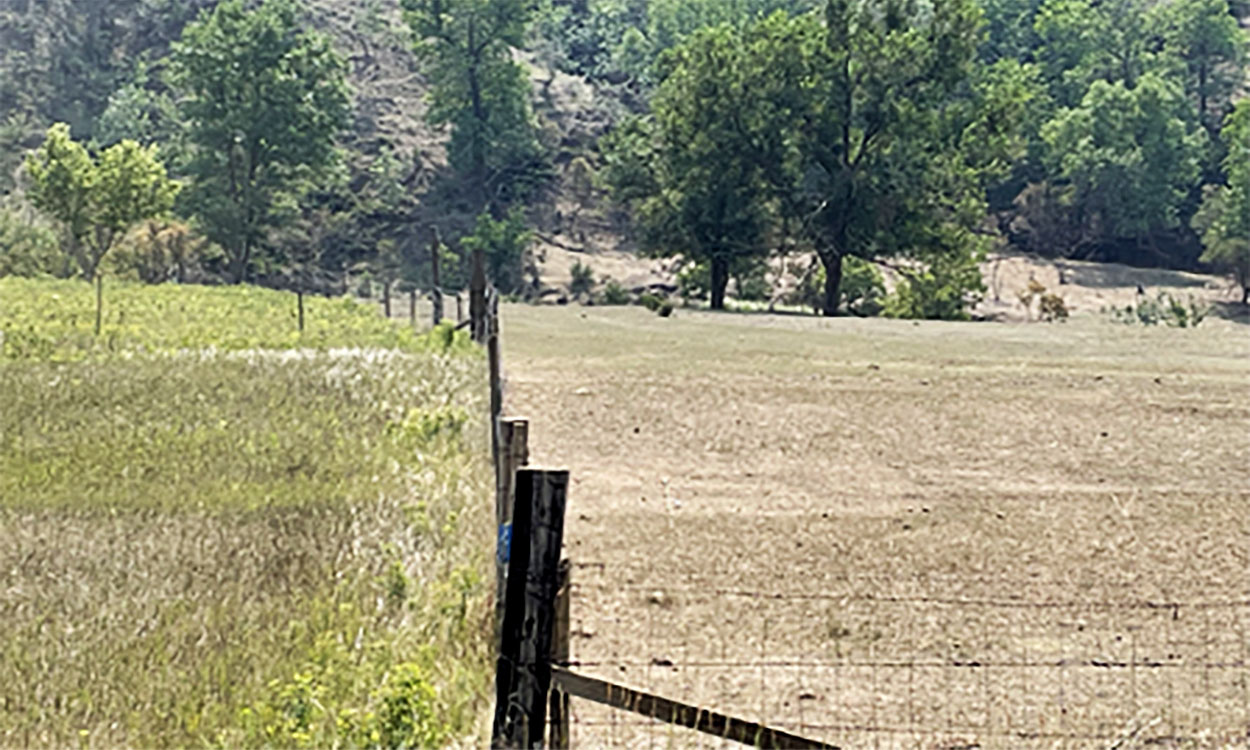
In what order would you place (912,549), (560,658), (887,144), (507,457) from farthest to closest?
(887,144)
(912,549)
(507,457)
(560,658)

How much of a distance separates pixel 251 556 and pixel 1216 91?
3137 inches

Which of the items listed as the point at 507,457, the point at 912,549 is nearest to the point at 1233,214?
the point at 912,549

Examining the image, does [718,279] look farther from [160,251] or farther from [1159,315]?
[160,251]

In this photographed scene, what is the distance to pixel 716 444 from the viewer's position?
16.2 m

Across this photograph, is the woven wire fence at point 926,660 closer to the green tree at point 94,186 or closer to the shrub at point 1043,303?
the shrub at point 1043,303

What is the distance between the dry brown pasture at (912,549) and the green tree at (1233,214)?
41362 millimetres

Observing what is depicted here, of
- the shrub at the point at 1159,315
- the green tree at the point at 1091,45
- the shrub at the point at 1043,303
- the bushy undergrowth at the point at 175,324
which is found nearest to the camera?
the bushy undergrowth at the point at 175,324

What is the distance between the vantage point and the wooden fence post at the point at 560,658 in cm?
459

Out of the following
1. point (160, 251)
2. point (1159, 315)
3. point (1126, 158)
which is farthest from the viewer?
point (1126, 158)

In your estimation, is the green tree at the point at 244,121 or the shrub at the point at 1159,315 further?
the green tree at the point at 244,121

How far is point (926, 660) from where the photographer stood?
7992mm

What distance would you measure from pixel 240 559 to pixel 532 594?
4604 mm

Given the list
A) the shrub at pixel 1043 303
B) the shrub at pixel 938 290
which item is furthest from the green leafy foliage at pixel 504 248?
the shrub at pixel 938 290

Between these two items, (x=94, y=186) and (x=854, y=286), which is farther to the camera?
(x=94, y=186)
